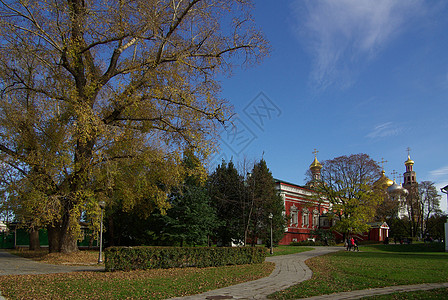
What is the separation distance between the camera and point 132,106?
52.4ft

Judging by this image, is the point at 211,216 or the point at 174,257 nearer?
the point at 174,257

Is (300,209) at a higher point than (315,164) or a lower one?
lower

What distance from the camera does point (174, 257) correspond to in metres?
15.0

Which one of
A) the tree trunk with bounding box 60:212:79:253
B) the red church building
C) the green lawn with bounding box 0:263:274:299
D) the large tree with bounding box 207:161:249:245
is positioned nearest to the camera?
the green lawn with bounding box 0:263:274:299

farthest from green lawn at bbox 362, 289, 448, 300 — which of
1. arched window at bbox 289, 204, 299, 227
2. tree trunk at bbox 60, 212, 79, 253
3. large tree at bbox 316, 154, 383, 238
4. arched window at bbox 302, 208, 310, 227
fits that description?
arched window at bbox 302, 208, 310, 227

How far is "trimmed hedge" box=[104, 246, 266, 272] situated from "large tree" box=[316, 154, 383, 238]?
88.4 feet

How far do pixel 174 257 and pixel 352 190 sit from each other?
3397 cm

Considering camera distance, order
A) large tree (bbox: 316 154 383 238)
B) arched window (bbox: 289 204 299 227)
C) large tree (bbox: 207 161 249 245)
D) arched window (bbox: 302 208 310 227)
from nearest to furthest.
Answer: large tree (bbox: 207 161 249 245) < large tree (bbox: 316 154 383 238) < arched window (bbox: 289 204 299 227) < arched window (bbox: 302 208 310 227)

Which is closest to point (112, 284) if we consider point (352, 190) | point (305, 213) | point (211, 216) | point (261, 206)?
point (211, 216)

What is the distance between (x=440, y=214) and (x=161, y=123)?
64579 mm

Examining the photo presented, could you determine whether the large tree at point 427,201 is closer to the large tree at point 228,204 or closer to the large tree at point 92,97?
the large tree at point 228,204

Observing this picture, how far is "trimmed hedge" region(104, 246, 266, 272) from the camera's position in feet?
43.8

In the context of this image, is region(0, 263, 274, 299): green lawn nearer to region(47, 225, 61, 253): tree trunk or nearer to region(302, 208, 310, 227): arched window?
region(47, 225, 61, 253): tree trunk

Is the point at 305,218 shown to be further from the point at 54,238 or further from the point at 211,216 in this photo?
the point at 54,238
